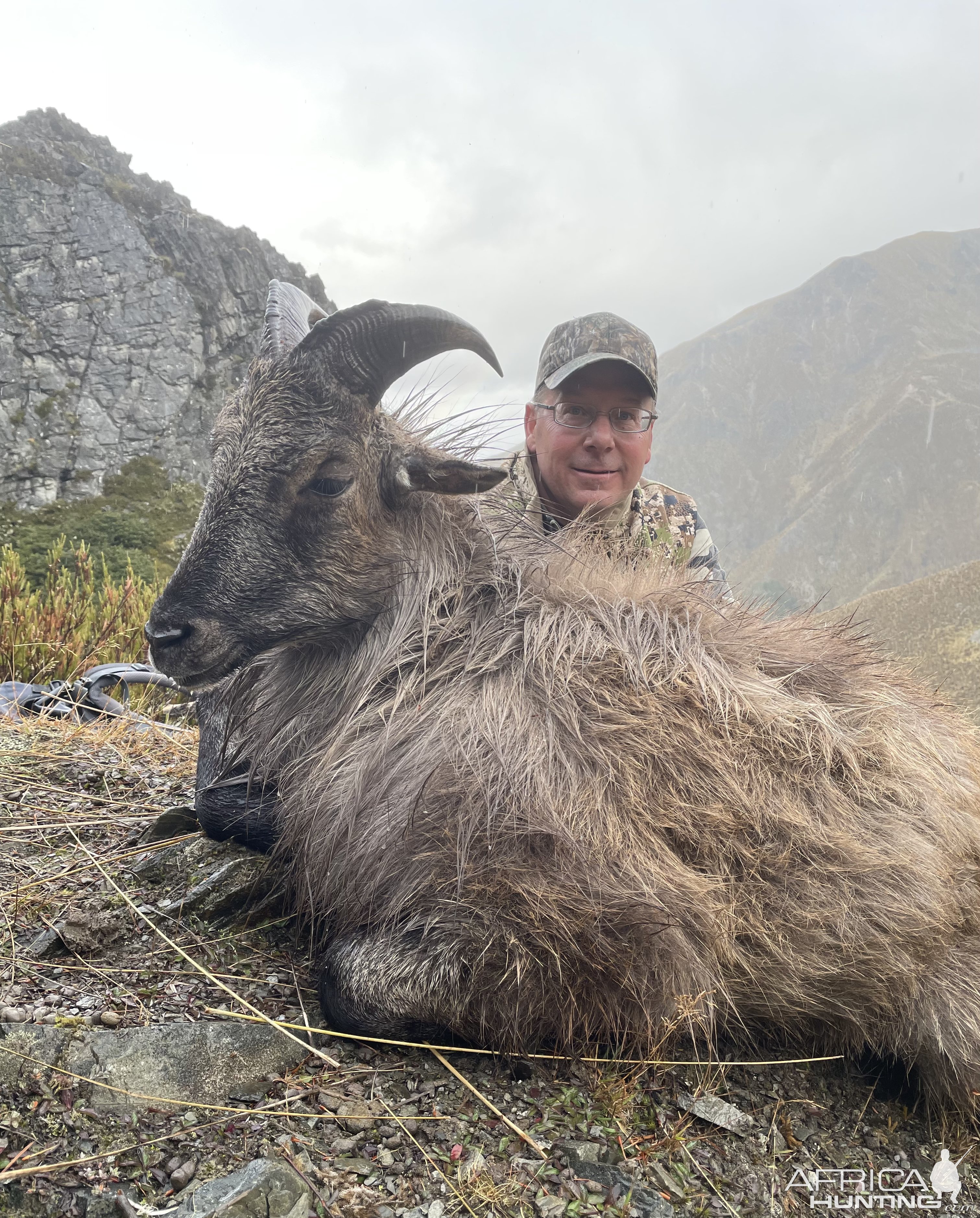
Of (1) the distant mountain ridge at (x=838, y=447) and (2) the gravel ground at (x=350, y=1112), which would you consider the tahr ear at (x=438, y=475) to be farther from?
(1) the distant mountain ridge at (x=838, y=447)

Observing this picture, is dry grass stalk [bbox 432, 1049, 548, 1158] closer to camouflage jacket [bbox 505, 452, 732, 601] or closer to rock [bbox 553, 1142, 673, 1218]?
rock [bbox 553, 1142, 673, 1218]

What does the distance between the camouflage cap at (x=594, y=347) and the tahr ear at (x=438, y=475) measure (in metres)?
2.06

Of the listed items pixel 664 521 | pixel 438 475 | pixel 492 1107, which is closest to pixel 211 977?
pixel 492 1107

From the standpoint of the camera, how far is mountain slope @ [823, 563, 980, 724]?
13383 mm

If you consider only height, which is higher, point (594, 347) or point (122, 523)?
point (594, 347)

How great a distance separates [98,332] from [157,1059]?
3364cm

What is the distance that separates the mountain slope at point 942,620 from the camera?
13383 millimetres

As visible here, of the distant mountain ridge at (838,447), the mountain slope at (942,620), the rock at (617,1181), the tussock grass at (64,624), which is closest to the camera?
the rock at (617,1181)

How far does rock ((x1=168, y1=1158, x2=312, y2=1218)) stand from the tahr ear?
75.1 inches

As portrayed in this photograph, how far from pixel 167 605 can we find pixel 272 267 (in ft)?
124

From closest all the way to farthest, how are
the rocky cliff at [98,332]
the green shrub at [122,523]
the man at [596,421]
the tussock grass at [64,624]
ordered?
the man at [596,421]
the tussock grass at [64,624]
the green shrub at [122,523]
the rocky cliff at [98,332]

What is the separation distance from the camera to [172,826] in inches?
129

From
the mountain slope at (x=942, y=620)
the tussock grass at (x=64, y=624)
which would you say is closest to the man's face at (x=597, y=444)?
the tussock grass at (x=64, y=624)

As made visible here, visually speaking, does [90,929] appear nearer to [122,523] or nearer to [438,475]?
[438,475]
